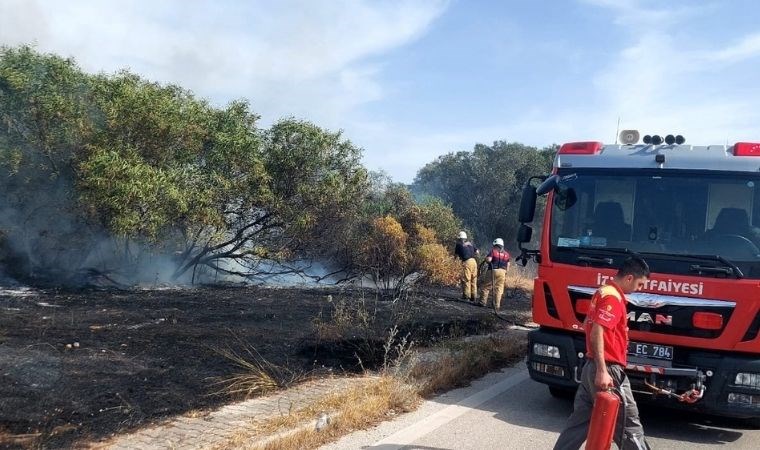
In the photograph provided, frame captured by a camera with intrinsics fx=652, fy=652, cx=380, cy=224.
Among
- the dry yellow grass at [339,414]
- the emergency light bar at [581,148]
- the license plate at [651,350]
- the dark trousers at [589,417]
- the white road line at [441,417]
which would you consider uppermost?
the emergency light bar at [581,148]

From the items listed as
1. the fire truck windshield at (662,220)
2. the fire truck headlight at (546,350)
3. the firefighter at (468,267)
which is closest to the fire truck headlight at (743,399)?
the fire truck windshield at (662,220)

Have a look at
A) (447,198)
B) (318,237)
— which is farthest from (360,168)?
(447,198)

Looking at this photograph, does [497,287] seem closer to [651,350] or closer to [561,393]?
[561,393]

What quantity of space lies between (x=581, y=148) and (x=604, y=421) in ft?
10.7

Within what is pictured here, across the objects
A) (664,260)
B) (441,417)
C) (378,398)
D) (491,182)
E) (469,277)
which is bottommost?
(441,417)

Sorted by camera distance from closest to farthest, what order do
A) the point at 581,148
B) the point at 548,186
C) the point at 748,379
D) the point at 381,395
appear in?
the point at 748,379 < the point at 381,395 < the point at 548,186 < the point at 581,148

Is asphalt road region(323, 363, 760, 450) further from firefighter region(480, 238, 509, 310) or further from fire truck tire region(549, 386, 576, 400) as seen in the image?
firefighter region(480, 238, 509, 310)

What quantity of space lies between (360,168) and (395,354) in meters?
9.21

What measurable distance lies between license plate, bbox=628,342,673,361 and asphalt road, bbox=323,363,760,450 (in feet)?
2.52

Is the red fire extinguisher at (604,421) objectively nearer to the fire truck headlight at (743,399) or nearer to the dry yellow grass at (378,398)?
the fire truck headlight at (743,399)

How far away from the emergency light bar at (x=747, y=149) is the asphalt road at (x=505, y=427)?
8.30ft

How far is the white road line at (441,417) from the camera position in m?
5.46

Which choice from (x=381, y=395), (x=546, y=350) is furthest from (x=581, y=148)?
(x=381, y=395)

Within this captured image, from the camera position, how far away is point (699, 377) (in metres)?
5.52
